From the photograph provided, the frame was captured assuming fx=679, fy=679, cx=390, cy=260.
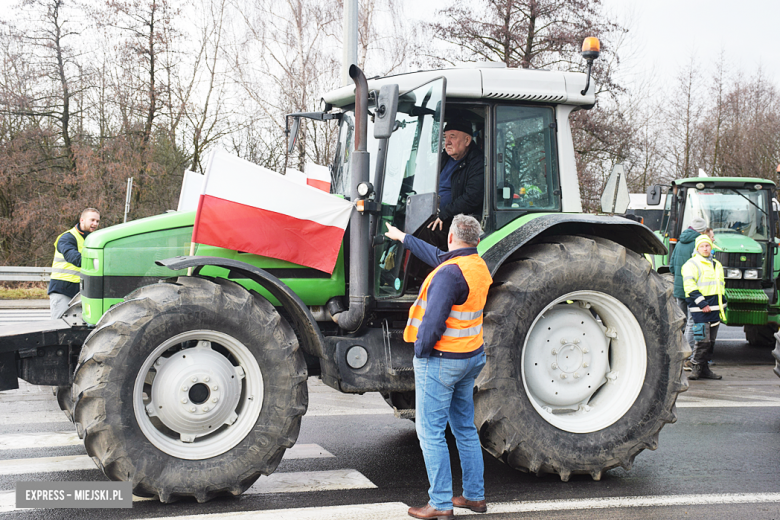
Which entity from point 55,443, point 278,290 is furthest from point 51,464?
point 278,290

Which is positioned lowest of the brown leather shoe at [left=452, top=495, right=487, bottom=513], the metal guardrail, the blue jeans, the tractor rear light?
the brown leather shoe at [left=452, top=495, right=487, bottom=513]

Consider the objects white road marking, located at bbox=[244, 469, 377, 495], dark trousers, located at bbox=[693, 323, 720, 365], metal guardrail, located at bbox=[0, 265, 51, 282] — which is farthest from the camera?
metal guardrail, located at bbox=[0, 265, 51, 282]

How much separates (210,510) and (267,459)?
0.43 metres

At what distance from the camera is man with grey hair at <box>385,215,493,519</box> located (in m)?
3.84

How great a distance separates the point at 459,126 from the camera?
4973 millimetres

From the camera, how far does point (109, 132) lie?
19.8 meters

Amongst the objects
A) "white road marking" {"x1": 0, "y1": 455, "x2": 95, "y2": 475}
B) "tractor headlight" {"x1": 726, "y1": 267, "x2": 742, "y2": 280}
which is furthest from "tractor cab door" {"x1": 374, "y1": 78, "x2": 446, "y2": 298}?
"tractor headlight" {"x1": 726, "y1": 267, "x2": 742, "y2": 280}

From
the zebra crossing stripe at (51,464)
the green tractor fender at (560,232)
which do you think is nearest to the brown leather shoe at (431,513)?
the zebra crossing stripe at (51,464)

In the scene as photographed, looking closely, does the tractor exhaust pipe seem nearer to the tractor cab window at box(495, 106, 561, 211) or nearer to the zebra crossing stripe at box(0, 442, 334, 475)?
the tractor cab window at box(495, 106, 561, 211)

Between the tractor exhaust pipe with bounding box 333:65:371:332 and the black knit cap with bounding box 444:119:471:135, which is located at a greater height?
the black knit cap with bounding box 444:119:471:135

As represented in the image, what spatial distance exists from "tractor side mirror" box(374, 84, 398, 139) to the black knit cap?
34.5 inches

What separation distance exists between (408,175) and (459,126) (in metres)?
0.60

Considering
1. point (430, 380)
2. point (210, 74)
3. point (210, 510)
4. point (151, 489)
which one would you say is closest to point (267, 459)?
point (210, 510)

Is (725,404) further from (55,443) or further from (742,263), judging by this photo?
(55,443)
